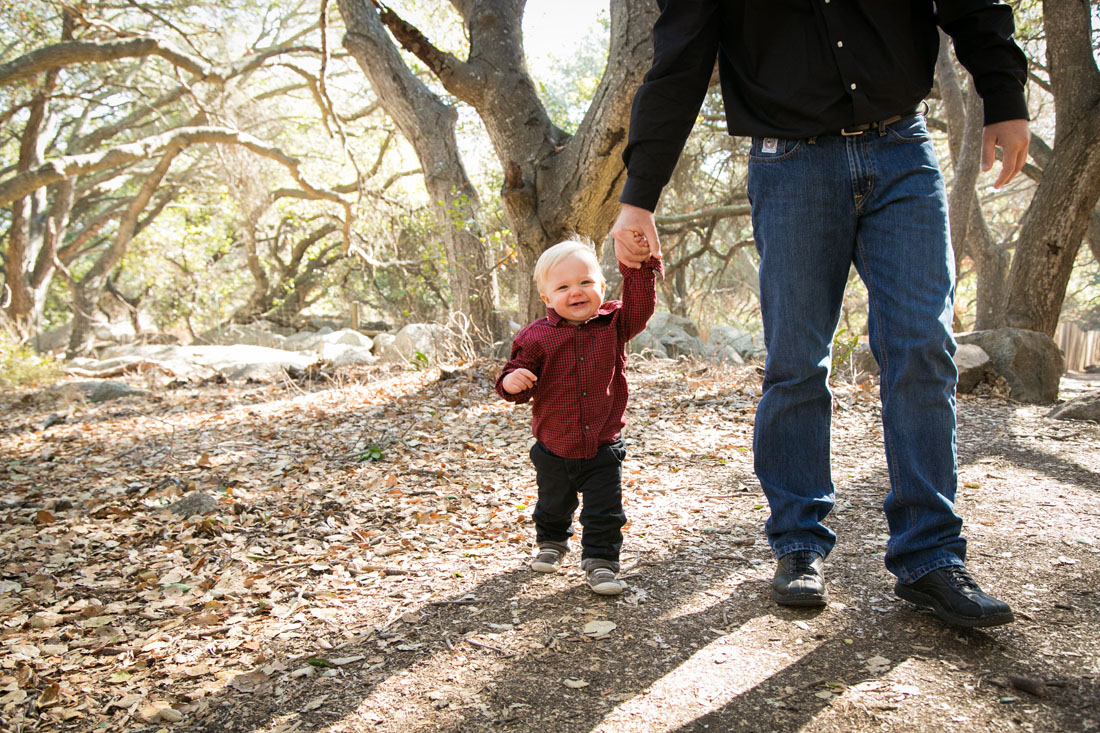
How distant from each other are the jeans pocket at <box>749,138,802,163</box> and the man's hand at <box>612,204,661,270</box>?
0.34 metres

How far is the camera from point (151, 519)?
139 inches

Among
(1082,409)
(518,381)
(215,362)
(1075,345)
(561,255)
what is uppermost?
(561,255)

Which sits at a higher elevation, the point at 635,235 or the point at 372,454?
Answer: the point at 635,235

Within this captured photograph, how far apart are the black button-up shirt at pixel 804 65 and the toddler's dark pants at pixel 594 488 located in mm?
871

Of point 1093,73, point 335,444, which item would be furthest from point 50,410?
point 1093,73

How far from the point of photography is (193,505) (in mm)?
3605

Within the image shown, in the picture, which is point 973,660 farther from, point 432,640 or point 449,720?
point 432,640

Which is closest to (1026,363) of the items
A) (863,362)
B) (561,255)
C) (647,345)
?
(863,362)

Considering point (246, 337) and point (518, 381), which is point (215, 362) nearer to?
point (246, 337)

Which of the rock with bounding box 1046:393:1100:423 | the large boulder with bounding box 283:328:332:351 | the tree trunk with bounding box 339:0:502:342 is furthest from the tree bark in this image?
the large boulder with bounding box 283:328:332:351

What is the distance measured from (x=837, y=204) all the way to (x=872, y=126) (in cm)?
22

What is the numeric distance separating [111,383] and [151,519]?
17.9 feet

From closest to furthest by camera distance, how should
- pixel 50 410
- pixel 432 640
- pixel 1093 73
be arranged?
pixel 432 640
pixel 1093 73
pixel 50 410

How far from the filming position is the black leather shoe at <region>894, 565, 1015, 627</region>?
1742 mm
